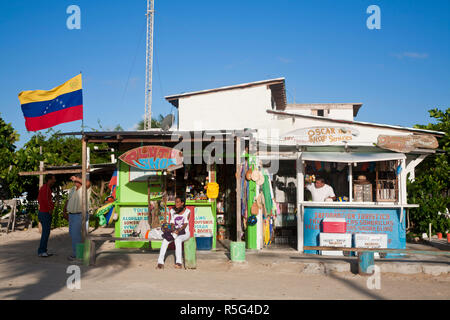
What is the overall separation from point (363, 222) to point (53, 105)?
7.81m

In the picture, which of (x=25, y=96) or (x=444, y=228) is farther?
(x=444, y=228)

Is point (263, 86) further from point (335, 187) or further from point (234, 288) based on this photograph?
point (234, 288)

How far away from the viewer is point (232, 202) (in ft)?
40.0

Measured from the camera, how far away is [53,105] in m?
9.83

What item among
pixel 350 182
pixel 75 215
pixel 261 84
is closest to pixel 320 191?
pixel 350 182

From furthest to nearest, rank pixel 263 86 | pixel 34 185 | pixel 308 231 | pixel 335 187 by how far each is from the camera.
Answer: pixel 263 86 → pixel 34 185 → pixel 335 187 → pixel 308 231

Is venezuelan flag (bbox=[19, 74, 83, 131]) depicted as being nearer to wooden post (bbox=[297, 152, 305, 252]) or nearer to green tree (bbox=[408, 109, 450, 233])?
wooden post (bbox=[297, 152, 305, 252])

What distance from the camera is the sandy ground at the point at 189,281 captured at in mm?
6938

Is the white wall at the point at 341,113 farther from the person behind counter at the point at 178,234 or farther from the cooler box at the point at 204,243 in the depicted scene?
the person behind counter at the point at 178,234

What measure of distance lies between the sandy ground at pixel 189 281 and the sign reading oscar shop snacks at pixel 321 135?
11.7 ft

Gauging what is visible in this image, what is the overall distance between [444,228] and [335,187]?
394 centimetres

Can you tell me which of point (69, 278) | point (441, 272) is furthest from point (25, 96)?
point (441, 272)

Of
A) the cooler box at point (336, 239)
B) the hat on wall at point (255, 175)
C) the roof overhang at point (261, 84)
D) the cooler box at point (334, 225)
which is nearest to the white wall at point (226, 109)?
the roof overhang at point (261, 84)
